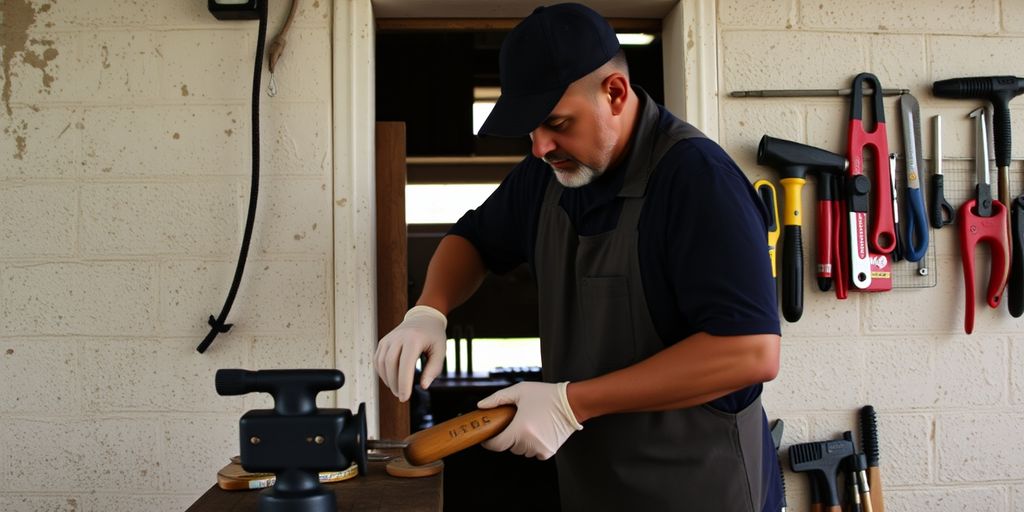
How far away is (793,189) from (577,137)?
86 centimetres

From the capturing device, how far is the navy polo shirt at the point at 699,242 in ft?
3.90

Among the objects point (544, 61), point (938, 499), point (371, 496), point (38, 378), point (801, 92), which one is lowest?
point (938, 499)

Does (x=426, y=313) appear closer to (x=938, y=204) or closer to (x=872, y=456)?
(x=872, y=456)

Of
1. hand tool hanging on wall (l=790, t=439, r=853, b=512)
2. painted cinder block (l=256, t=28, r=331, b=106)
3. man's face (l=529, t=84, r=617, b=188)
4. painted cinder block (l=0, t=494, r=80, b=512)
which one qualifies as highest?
painted cinder block (l=256, t=28, r=331, b=106)

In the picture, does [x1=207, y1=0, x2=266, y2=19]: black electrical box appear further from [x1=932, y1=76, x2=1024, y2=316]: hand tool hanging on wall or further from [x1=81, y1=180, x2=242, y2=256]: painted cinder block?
[x1=932, y1=76, x2=1024, y2=316]: hand tool hanging on wall

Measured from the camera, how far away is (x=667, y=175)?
1.32m

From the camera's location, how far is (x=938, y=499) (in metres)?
2.04

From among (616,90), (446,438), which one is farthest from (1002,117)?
(446,438)

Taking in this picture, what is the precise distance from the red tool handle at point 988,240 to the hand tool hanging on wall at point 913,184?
11 cm

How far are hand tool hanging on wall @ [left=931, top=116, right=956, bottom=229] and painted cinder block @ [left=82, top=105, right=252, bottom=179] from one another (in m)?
1.69

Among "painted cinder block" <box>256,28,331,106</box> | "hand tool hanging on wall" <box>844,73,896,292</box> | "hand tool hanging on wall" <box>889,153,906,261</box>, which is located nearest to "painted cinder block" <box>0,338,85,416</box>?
"painted cinder block" <box>256,28,331,106</box>

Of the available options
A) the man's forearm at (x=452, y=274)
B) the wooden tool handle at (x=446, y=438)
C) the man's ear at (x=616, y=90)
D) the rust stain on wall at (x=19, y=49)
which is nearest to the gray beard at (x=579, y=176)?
the man's ear at (x=616, y=90)

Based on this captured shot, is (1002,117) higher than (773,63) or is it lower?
lower

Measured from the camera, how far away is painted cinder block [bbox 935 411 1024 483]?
6.70 ft
